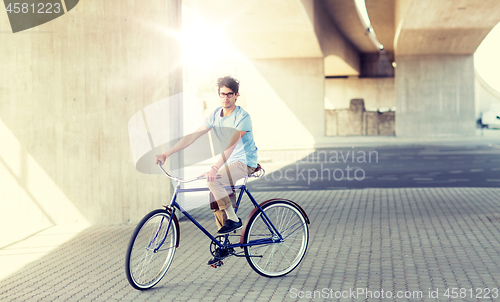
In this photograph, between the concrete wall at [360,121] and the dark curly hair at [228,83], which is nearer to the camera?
the dark curly hair at [228,83]

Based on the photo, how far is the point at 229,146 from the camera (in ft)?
15.3

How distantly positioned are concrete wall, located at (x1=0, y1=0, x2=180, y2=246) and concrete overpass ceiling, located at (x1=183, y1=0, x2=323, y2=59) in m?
13.3

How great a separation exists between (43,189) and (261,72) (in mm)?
26890

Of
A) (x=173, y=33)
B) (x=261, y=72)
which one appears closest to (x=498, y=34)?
(x=261, y=72)

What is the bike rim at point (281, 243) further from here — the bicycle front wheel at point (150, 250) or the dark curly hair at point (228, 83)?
the dark curly hair at point (228, 83)

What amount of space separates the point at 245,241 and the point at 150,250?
0.82m

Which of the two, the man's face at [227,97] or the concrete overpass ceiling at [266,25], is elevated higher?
the concrete overpass ceiling at [266,25]

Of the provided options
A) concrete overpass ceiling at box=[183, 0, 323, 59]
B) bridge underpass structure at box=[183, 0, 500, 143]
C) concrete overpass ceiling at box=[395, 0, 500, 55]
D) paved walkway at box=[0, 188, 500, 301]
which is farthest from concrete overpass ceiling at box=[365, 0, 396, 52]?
paved walkway at box=[0, 188, 500, 301]

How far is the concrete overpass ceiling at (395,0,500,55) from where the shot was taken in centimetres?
2262

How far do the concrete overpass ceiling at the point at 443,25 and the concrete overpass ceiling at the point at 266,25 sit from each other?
4378mm

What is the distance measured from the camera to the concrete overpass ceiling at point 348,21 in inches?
1143

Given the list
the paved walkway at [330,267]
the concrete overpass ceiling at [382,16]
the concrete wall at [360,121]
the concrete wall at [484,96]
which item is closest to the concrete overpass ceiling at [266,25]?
the concrete overpass ceiling at [382,16]

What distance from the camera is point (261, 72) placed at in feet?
111

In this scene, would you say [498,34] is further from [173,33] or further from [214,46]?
[173,33]
